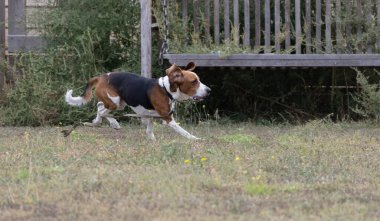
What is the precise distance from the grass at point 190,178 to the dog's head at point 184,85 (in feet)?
1.81

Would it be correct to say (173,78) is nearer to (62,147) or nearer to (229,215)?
(62,147)

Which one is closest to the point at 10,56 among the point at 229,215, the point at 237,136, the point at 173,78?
the point at 173,78

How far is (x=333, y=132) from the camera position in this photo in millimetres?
10328

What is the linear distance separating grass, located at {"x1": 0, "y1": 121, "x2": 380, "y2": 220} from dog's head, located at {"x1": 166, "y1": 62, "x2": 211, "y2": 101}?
55 centimetres

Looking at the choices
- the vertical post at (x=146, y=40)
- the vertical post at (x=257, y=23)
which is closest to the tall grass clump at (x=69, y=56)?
the vertical post at (x=146, y=40)

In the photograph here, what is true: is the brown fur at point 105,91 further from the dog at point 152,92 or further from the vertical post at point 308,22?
the vertical post at point 308,22

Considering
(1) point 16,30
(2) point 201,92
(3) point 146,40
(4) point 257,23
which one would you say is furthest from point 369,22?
(1) point 16,30

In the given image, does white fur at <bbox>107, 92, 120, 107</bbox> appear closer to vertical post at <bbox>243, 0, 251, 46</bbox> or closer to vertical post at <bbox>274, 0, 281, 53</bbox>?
vertical post at <bbox>243, 0, 251, 46</bbox>

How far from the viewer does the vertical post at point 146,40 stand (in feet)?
38.1

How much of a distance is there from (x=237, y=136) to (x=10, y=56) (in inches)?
215

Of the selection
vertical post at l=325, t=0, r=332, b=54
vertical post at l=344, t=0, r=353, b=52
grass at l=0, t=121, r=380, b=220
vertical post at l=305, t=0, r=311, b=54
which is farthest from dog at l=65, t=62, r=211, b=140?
vertical post at l=344, t=0, r=353, b=52

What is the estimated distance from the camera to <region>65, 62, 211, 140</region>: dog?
368 inches

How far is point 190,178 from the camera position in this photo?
633 centimetres

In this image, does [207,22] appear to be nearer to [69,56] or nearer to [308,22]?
[308,22]
